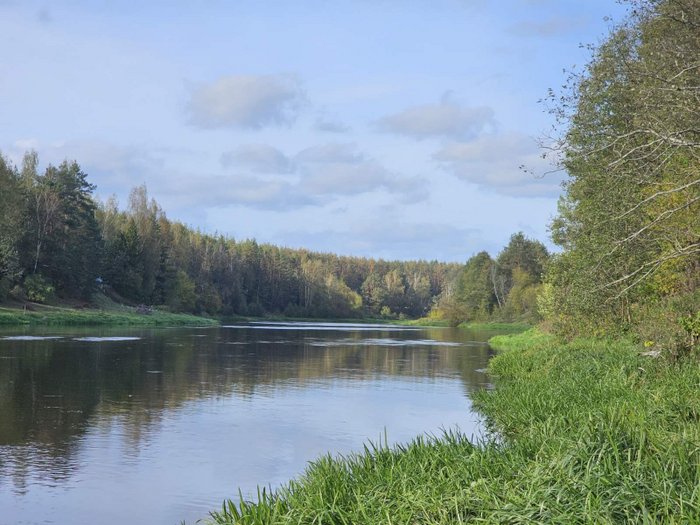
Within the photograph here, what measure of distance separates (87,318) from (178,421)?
5480cm

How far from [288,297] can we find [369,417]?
131 metres

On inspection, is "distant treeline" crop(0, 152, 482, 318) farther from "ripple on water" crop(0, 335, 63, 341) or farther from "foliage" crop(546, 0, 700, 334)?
"foliage" crop(546, 0, 700, 334)

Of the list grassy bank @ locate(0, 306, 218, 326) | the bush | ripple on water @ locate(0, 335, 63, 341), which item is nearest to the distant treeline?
the bush

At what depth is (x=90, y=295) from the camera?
83.4 meters

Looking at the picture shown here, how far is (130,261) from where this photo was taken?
9444cm

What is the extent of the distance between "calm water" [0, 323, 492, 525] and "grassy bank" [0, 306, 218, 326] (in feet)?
83.4

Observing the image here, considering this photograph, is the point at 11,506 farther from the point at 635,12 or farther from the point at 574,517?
the point at 635,12

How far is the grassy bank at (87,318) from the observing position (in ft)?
197

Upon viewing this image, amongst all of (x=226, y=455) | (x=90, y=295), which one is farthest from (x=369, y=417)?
(x=90, y=295)

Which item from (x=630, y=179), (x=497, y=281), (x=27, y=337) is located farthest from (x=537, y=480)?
(x=497, y=281)

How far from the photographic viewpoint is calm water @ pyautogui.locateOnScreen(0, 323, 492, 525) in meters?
11.5

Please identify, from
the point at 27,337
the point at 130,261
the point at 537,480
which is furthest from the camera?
the point at 130,261

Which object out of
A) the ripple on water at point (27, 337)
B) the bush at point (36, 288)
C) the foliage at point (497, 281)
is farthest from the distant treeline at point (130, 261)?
the foliage at point (497, 281)

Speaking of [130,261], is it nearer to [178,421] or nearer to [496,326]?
[496,326]
